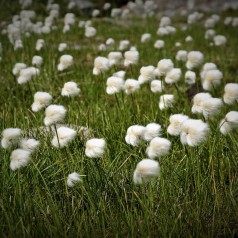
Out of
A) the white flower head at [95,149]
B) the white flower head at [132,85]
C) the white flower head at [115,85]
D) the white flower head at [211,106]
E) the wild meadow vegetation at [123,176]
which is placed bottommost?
the wild meadow vegetation at [123,176]

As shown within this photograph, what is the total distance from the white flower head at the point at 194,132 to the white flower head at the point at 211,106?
0.29 m

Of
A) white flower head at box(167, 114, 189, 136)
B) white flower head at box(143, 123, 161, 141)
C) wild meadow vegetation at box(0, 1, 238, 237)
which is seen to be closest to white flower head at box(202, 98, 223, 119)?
wild meadow vegetation at box(0, 1, 238, 237)

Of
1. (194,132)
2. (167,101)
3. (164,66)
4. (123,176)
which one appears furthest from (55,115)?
(164,66)

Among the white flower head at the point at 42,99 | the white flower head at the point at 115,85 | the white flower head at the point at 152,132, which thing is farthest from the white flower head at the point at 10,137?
the white flower head at the point at 115,85

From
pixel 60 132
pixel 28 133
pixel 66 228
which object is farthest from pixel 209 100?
pixel 28 133

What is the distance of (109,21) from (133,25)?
66 centimetres

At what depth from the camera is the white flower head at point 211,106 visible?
2285 mm

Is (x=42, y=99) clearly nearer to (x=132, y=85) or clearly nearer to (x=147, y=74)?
(x=132, y=85)

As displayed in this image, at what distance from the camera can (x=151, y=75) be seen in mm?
3283

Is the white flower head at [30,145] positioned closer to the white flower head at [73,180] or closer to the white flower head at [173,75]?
the white flower head at [73,180]

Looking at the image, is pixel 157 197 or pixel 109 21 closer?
pixel 157 197

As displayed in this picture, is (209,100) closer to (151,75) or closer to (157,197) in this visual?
(157,197)

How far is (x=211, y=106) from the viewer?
7.54 feet

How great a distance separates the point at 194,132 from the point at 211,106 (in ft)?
1.18
